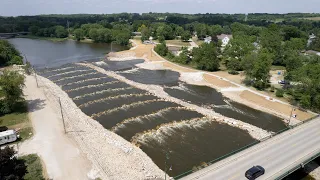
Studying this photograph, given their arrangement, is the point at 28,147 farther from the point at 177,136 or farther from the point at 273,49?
the point at 273,49

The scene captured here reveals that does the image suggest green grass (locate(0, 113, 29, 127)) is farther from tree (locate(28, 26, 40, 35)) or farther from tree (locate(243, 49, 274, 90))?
tree (locate(28, 26, 40, 35))

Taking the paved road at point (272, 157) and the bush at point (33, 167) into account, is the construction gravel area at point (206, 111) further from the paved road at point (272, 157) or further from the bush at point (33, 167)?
the bush at point (33, 167)

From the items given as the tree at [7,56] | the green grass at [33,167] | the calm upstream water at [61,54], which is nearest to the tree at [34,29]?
the calm upstream water at [61,54]

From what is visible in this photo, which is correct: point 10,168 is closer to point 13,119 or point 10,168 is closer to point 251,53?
point 13,119

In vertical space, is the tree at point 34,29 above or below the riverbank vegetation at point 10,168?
above

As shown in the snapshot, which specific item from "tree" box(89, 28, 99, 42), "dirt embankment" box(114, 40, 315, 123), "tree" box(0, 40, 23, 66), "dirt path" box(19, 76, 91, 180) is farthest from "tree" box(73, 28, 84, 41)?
"dirt path" box(19, 76, 91, 180)
